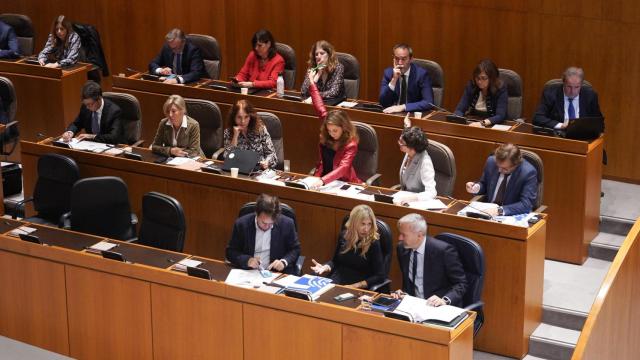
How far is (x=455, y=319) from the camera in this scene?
20.4 ft

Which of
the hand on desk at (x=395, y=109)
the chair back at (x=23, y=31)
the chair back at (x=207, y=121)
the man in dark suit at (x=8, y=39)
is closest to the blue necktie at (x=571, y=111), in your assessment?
the hand on desk at (x=395, y=109)

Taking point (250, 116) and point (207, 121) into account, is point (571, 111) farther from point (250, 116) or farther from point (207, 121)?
point (207, 121)

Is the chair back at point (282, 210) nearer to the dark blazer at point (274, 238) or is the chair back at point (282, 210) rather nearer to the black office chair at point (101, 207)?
the dark blazer at point (274, 238)

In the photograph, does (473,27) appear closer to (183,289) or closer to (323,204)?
(323,204)

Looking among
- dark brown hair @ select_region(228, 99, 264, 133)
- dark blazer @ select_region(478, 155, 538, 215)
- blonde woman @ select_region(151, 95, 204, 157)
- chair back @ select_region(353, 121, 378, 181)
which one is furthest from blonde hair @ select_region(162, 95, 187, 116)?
dark blazer @ select_region(478, 155, 538, 215)

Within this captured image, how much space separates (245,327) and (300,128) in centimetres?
299

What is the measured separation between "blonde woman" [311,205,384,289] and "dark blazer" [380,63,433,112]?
223 cm

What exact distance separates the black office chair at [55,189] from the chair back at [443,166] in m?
2.68

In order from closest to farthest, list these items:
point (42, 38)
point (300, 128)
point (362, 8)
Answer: point (300, 128) < point (362, 8) < point (42, 38)

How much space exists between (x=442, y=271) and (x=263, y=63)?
3625mm

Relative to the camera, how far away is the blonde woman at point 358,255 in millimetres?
7125

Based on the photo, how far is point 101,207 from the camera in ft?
26.2

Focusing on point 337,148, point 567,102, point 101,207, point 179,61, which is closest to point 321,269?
point 337,148

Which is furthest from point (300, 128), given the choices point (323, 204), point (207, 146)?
point (323, 204)
